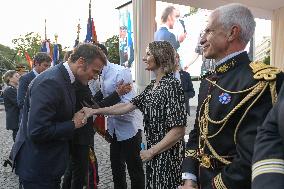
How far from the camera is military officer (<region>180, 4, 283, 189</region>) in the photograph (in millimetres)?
1540

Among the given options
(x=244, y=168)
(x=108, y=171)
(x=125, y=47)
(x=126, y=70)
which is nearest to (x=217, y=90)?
(x=244, y=168)

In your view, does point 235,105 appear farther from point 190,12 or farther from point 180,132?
point 190,12

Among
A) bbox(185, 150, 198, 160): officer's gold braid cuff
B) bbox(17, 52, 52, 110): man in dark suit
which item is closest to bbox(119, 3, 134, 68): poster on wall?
bbox(17, 52, 52, 110): man in dark suit

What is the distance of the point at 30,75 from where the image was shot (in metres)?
5.42

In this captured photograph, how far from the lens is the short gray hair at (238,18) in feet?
5.65

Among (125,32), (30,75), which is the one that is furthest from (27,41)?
(30,75)

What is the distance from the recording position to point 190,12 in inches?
730

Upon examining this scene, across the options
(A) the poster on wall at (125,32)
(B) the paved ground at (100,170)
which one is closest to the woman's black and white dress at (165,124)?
(B) the paved ground at (100,170)

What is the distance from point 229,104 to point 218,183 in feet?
1.19

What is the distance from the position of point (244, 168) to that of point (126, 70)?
2728 millimetres

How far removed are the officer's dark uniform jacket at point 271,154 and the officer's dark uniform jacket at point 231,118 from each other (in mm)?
437

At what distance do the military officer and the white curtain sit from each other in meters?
8.80

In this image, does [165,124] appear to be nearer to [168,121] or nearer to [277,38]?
[168,121]

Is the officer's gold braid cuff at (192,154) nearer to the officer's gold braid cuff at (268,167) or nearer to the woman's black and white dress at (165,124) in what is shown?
the woman's black and white dress at (165,124)
